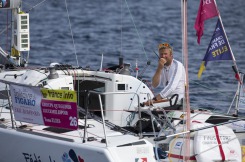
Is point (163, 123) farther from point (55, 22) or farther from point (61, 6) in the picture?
point (61, 6)

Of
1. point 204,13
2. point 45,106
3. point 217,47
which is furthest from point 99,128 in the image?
point 204,13

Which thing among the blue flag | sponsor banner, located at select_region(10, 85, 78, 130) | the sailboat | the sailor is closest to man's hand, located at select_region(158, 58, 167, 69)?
the sailor

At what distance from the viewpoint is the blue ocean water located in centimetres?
2775

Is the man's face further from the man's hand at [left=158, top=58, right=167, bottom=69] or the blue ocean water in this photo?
the blue ocean water

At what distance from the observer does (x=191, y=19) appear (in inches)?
1762

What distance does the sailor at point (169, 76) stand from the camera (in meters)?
17.1

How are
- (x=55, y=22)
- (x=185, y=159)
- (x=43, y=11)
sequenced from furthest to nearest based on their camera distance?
(x=43, y=11) < (x=55, y=22) < (x=185, y=159)

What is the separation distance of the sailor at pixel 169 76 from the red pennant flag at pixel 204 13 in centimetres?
111

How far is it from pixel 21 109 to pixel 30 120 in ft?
0.78

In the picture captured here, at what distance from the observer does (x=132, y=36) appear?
38625mm

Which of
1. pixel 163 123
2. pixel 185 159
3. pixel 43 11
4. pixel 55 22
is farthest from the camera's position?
pixel 43 11

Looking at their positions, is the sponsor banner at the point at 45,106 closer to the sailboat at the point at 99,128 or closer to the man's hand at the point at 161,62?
the sailboat at the point at 99,128

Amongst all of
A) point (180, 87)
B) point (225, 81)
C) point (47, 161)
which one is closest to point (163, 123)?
point (180, 87)

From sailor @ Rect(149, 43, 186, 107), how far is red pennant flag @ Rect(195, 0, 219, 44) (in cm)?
111
